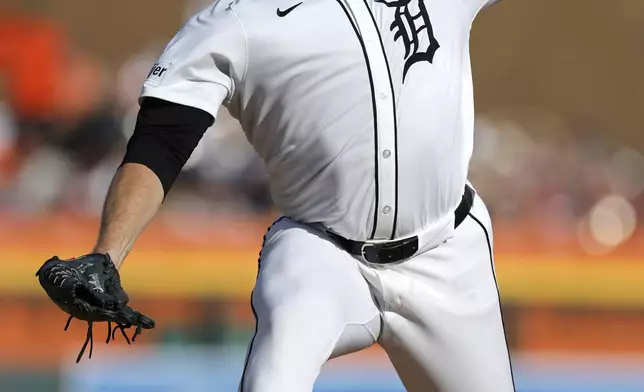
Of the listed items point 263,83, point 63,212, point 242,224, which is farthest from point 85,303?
point 63,212

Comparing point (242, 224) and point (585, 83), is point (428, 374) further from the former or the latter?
point (585, 83)

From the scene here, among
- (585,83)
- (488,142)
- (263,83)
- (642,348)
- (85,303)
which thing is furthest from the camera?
(585,83)

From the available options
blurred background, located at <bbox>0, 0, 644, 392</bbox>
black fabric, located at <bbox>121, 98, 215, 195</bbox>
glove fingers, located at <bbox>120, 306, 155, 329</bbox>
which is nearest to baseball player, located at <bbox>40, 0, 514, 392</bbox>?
black fabric, located at <bbox>121, 98, 215, 195</bbox>

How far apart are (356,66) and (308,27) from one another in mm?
152

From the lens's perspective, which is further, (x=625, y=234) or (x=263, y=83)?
(x=625, y=234)

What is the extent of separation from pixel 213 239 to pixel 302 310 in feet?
19.3

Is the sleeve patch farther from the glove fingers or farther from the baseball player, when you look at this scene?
the glove fingers

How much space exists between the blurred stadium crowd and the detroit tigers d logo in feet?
19.5

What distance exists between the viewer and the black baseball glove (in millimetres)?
2613

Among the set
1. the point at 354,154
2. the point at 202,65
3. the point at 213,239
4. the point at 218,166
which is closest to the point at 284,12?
the point at 202,65

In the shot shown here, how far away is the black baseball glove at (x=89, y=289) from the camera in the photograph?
8.57 ft

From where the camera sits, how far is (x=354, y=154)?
3.06 m

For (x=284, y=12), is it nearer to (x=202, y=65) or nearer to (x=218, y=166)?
(x=202, y=65)

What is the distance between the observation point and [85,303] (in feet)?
8.61
